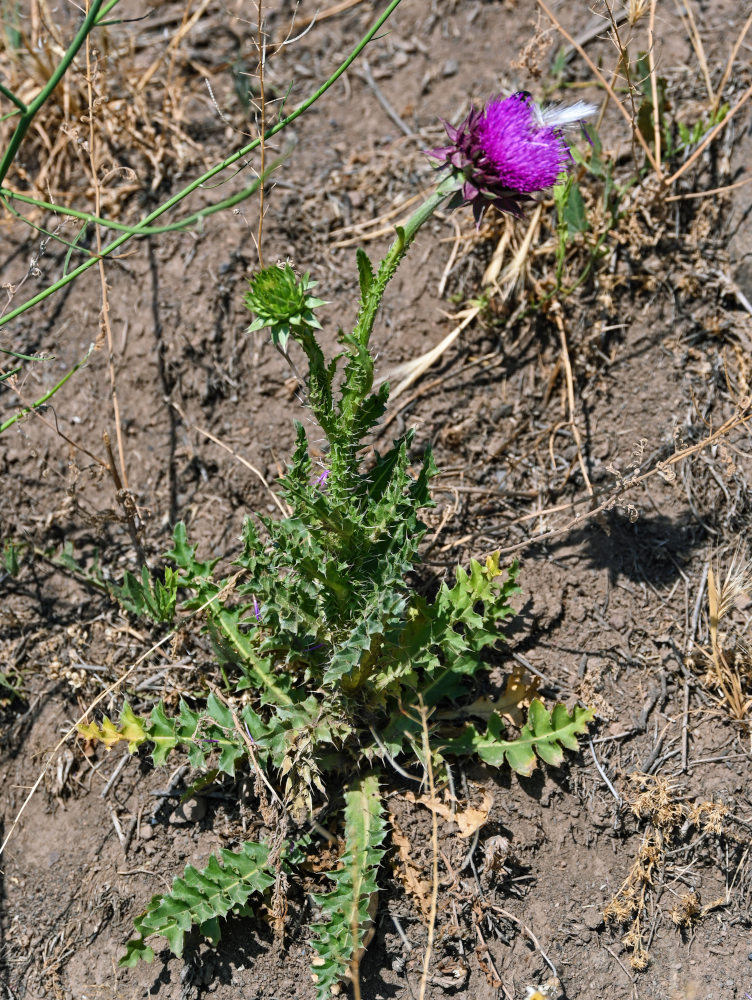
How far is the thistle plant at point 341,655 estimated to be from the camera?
2414 millimetres

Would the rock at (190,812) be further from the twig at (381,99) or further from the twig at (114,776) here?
the twig at (381,99)

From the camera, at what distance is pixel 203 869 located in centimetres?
285

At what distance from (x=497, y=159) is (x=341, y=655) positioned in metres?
1.47

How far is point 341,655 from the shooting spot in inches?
98.0

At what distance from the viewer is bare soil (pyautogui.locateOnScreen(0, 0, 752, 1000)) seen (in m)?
2.71

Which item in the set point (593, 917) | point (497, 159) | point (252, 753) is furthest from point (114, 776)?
point (497, 159)

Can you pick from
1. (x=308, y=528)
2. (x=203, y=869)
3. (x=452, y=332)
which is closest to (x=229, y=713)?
(x=203, y=869)

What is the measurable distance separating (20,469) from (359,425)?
1.76 metres

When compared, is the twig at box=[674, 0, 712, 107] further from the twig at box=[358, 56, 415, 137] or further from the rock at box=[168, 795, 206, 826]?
the rock at box=[168, 795, 206, 826]

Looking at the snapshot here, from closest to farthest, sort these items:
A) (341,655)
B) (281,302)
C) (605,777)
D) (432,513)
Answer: (281,302)
(341,655)
(605,777)
(432,513)

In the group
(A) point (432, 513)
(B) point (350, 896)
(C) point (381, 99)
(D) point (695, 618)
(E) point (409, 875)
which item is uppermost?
(C) point (381, 99)

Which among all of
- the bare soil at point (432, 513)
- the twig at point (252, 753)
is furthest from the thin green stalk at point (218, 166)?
the twig at point (252, 753)

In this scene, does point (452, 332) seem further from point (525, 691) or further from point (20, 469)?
point (20, 469)

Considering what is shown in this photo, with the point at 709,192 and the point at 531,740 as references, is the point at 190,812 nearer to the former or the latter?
the point at 531,740
